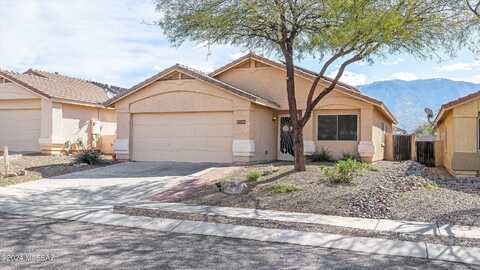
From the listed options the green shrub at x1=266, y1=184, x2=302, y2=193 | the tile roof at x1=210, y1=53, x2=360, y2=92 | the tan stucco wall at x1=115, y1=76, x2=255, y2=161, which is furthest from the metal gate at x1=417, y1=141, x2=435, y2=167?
the green shrub at x1=266, y1=184, x2=302, y2=193

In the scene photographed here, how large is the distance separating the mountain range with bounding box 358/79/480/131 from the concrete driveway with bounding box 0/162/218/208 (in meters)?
142

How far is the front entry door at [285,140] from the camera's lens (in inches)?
851

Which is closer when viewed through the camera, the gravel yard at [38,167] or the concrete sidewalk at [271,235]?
the concrete sidewalk at [271,235]

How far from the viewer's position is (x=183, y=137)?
19672 mm

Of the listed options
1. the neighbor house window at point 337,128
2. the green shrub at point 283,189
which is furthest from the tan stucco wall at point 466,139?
the green shrub at point 283,189

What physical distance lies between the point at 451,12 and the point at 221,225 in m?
9.56

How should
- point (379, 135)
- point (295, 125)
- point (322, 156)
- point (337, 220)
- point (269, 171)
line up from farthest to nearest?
1. point (379, 135)
2. point (322, 156)
3. point (269, 171)
4. point (295, 125)
5. point (337, 220)

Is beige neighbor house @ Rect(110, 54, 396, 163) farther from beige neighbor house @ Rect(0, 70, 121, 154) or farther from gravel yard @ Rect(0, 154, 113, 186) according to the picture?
beige neighbor house @ Rect(0, 70, 121, 154)

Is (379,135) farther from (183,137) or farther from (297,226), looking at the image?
(297,226)

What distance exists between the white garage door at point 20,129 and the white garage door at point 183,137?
6.94 m

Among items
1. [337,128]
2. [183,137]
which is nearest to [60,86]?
[183,137]

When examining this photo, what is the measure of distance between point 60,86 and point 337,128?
16.0m

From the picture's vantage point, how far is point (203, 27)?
44.5 ft

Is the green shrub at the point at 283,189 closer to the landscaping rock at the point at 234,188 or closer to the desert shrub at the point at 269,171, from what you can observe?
the landscaping rock at the point at 234,188
